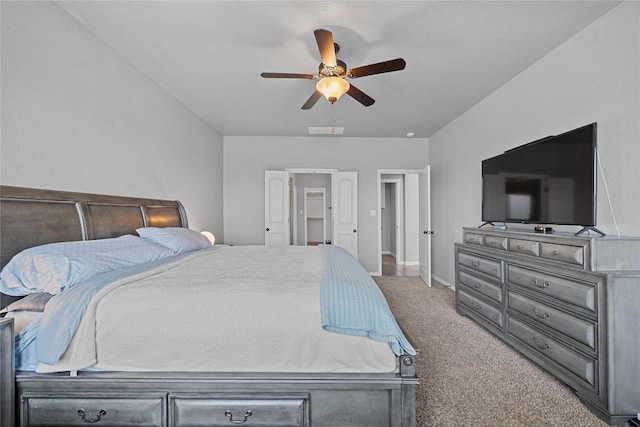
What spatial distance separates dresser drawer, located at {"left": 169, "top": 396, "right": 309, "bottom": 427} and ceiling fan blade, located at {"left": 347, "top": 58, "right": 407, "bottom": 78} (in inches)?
86.3

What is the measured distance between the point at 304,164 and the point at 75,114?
3.71 meters

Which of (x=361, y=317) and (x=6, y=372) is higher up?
(x=361, y=317)

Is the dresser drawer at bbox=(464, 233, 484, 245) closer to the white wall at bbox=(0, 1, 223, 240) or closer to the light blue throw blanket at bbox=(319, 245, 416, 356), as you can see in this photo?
the light blue throw blanket at bbox=(319, 245, 416, 356)

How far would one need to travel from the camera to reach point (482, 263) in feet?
9.26

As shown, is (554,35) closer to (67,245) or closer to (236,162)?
(67,245)

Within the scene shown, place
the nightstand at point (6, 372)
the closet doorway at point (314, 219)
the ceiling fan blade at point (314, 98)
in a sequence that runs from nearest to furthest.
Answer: the nightstand at point (6, 372)
the ceiling fan blade at point (314, 98)
the closet doorway at point (314, 219)

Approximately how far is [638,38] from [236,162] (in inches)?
203

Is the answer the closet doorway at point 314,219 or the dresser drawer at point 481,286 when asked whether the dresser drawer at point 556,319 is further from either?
the closet doorway at point 314,219

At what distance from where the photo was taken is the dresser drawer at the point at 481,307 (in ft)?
8.50

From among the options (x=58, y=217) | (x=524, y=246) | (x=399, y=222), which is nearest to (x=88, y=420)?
(x=58, y=217)

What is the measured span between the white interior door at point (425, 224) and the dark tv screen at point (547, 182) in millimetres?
1521

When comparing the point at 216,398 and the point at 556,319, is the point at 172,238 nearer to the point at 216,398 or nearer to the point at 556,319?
the point at 216,398

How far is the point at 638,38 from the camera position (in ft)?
6.08

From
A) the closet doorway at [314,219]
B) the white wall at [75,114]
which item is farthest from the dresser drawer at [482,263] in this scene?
the closet doorway at [314,219]
